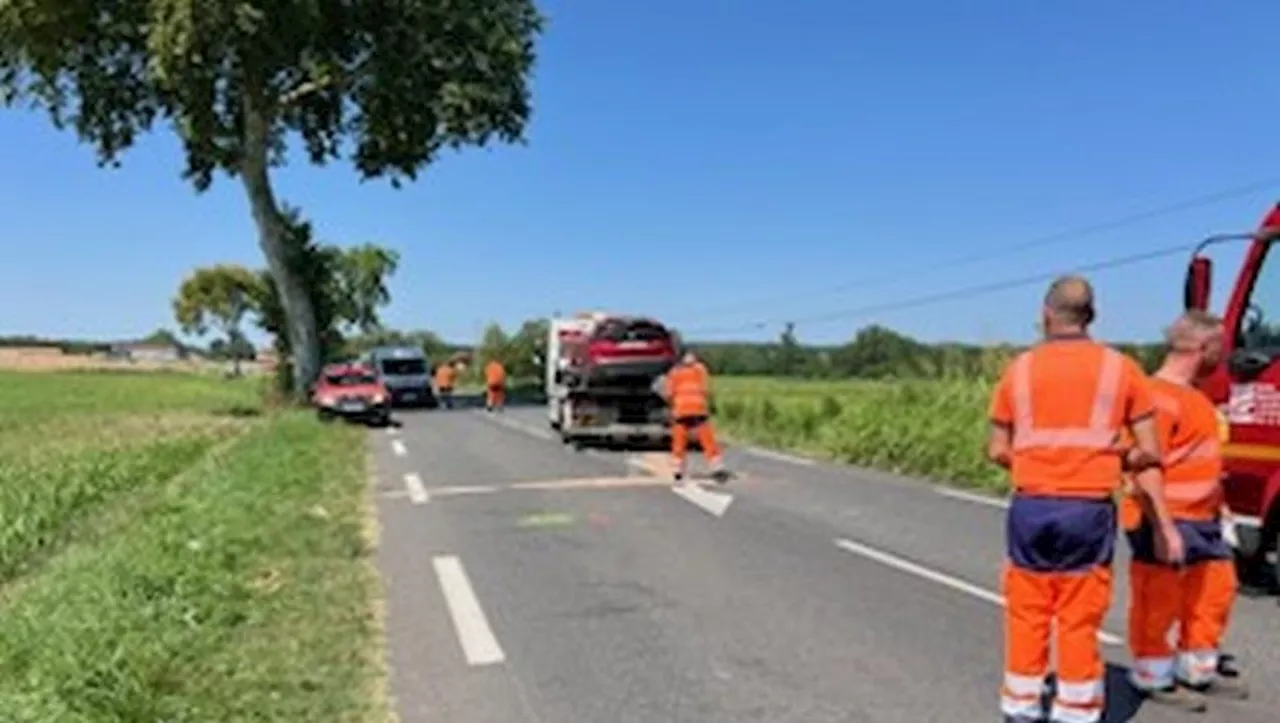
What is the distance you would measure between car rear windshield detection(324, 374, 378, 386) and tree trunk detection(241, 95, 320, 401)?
756 cm

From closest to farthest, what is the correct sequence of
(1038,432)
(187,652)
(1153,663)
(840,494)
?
(1038,432) < (1153,663) < (187,652) < (840,494)

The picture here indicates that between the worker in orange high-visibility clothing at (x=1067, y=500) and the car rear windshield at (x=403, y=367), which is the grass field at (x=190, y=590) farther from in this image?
the car rear windshield at (x=403, y=367)

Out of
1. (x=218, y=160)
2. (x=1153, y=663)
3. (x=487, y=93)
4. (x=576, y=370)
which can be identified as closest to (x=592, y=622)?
(x=1153, y=663)

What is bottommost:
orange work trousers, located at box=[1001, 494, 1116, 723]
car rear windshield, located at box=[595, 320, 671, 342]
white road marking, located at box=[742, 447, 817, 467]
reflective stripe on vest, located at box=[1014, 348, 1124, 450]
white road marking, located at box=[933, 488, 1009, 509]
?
white road marking, located at box=[933, 488, 1009, 509]

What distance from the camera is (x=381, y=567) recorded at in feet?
38.4

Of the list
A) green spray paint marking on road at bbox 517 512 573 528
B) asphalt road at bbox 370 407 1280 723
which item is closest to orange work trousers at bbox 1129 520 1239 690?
asphalt road at bbox 370 407 1280 723

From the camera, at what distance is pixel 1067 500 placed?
6129 millimetres

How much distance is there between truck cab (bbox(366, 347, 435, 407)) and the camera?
165ft

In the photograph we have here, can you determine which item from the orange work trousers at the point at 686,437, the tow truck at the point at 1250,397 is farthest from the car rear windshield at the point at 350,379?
the tow truck at the point at 1250,397

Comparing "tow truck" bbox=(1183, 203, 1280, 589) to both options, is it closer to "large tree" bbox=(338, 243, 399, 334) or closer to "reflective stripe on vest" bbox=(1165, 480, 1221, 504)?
"reflective stripe on vest" bbox=(1165, 480, 1221, 504)

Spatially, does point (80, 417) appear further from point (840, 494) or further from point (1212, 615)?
point (1212, 615)

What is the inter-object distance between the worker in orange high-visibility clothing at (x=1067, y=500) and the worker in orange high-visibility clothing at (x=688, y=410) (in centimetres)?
1310

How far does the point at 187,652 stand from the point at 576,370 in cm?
1885

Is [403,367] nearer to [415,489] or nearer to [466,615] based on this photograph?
[415,489]
